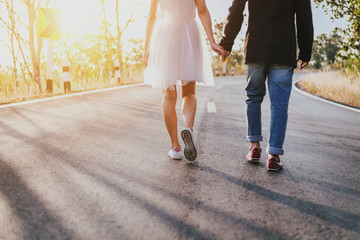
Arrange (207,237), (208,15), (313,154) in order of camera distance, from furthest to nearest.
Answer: (313,154) < (208,15) < (207,237)

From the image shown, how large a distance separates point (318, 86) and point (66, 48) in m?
8.37

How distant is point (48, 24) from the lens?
8.95m

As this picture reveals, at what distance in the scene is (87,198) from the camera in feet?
8.38

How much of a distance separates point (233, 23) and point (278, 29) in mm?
406

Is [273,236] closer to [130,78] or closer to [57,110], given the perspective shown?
[57,110]

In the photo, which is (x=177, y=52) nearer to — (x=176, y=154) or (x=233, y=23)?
(x=233, y=23)

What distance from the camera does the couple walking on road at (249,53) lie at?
332 centimetres

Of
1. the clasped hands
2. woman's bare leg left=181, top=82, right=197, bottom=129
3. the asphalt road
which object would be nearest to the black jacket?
the clasped hands

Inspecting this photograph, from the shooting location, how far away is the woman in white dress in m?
3.51

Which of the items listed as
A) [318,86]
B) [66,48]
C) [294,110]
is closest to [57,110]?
[294,110]

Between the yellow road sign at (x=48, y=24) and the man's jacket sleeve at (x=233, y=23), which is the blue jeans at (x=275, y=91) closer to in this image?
the man's jacket sleeve at (x=233, y=23)

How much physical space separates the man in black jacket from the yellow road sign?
253 inches

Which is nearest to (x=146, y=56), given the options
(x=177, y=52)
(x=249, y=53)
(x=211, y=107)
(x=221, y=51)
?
(x=177, y=52)

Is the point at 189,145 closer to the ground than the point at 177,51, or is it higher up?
closer to the ground
